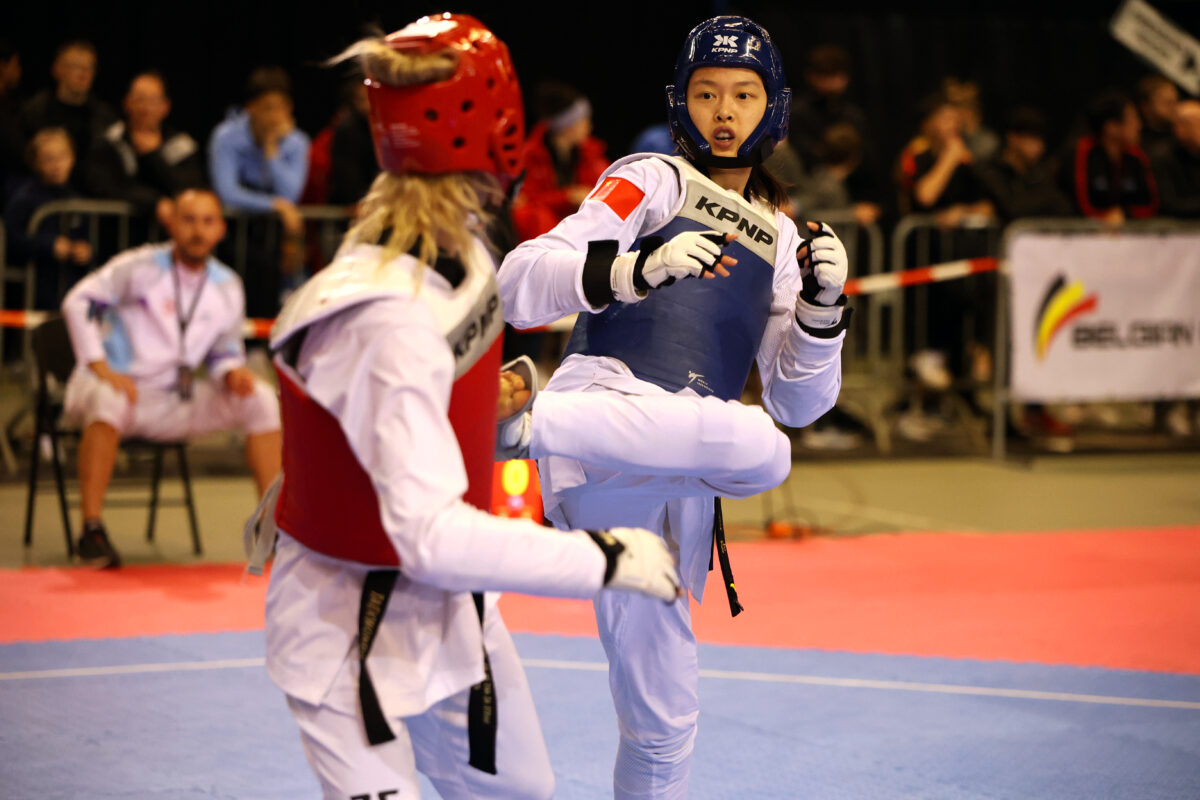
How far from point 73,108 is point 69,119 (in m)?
0.09

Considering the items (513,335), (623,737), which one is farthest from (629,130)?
(623,737)

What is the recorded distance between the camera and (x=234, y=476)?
34.2 ft

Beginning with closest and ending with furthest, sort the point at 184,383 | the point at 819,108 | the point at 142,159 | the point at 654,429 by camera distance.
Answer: the point at 654,429 → the point at 184,383 → the point at 142,159 → the point at 819,108

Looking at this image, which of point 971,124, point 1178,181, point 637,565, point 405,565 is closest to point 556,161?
point 971,124

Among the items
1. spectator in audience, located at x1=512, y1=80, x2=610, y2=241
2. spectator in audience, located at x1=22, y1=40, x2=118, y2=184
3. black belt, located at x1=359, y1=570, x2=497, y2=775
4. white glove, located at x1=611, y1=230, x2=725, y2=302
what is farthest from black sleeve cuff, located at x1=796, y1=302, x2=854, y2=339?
spectator in audience, located at x1=22, y1=40, x2=118, y2=184

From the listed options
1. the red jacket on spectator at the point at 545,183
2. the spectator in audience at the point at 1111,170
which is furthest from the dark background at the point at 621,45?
the spectator in audience at the point at 1111,170

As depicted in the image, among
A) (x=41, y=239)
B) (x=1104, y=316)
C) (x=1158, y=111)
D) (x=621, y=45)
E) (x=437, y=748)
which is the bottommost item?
(x=437, y=748)

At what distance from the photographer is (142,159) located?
34.3 feet

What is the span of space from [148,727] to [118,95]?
9671 millimetres

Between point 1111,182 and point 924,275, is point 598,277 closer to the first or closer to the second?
point 924,275

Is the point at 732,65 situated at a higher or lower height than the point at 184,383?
higher

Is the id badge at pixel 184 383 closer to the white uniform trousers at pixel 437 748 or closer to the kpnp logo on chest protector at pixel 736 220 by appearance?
the kpnp logo on chest protector at pixel 736 220

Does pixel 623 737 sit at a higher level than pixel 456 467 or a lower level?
lower

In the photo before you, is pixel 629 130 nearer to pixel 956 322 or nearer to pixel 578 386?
pixel 956 322
